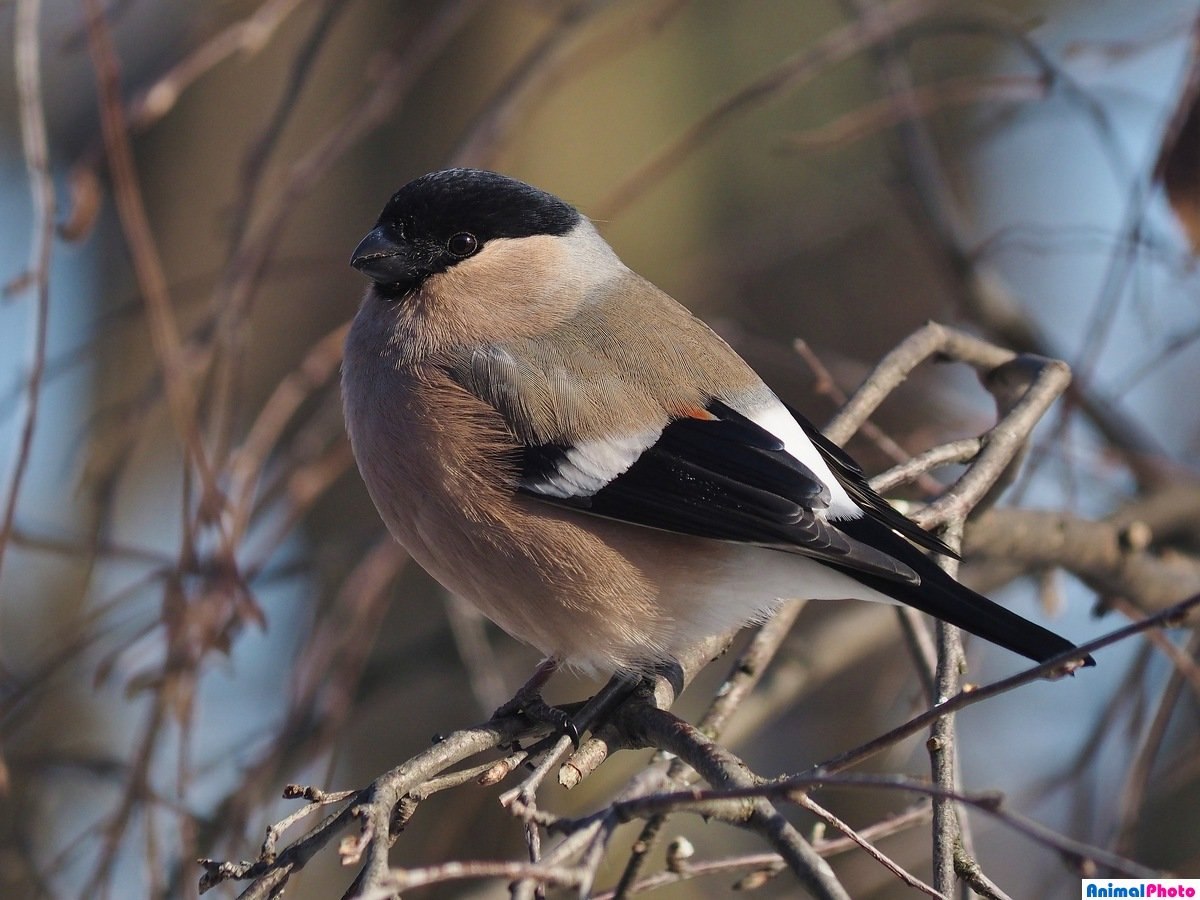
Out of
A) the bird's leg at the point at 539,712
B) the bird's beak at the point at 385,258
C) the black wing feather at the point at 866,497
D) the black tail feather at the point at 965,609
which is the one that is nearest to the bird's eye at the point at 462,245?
the bird's beak at the point at 385,258

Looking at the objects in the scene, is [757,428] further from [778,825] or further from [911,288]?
[911,288]

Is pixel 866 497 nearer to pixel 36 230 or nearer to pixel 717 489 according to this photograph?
pixel 717 489

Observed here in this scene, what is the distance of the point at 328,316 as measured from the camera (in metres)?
5.86

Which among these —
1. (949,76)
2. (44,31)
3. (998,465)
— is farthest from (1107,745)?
(44,31)

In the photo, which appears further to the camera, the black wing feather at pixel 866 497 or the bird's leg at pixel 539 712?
the black wing feather at pixel 866 497

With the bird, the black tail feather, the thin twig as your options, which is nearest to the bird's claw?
the bird

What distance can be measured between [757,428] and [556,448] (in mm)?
442

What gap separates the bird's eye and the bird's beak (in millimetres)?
113

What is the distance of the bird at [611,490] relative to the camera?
2611 mm

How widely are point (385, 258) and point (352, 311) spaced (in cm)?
282

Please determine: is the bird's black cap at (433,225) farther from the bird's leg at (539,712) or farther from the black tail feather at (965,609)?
the black tail feather at (965,609)

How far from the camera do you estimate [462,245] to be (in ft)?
10.4

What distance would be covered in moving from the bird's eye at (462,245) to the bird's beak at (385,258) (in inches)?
4.4

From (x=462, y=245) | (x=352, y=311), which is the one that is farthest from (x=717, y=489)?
(x=352, y=311)
